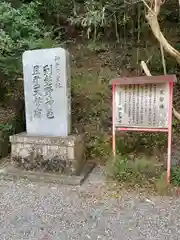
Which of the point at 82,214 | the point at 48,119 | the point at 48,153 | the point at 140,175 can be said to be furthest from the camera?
the point at 48,119

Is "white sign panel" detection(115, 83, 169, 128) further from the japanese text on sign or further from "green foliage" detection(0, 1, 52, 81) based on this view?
"green foliage" detection(0, 1, 52, 81)

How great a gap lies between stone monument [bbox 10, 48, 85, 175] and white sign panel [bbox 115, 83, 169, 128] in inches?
29.9

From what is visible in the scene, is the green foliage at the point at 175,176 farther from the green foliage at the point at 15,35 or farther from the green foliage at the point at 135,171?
the green foliage at the point at 15,35

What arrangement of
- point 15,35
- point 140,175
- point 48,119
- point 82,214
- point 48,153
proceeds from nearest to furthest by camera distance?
point 82,214 → point 140,175 → point 48,153 → point 48,119 → point 15,35

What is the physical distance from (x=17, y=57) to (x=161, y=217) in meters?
3.59

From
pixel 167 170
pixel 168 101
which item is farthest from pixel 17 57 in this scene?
pixel 167 170

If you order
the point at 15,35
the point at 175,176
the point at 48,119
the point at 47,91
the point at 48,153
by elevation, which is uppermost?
the point at 15,35

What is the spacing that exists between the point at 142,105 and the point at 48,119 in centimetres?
138

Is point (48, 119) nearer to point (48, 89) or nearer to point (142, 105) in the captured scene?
point (48, 89)

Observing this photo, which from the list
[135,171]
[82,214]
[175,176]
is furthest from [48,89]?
[175,176]

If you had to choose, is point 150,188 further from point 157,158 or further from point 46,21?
point 46,21

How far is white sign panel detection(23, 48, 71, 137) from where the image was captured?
4.38 meters

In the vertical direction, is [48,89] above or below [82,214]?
above

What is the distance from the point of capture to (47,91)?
14.8ft
